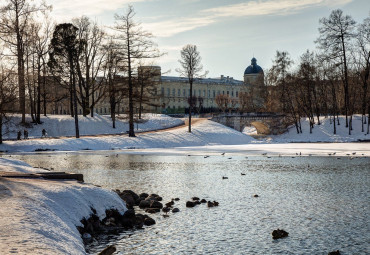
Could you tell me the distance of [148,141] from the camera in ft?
172

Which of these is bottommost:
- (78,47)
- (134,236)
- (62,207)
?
(134,236)

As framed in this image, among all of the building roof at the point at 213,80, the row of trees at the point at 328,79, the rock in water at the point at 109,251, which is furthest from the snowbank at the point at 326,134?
the building roof at the point at 213,80

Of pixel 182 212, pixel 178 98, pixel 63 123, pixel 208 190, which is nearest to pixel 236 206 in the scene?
pixel 182 212

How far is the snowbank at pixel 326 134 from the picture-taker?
192ft

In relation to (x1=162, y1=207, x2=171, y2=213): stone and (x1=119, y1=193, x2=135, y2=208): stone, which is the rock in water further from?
(x1=119, y1=193, x2=135, y2=208): stone

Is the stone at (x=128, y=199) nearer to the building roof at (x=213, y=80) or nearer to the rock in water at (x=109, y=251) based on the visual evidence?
the rock in water at (x=109, y=251)

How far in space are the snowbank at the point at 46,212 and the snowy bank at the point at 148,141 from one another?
30.2m

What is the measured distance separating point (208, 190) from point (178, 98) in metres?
120

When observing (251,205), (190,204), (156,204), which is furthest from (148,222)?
(251,205)

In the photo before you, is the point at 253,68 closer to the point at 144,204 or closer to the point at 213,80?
the point at 213,80

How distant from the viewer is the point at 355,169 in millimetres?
27953

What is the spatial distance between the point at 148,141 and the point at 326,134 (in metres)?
24.5

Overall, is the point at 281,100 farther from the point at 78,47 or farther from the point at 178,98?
the point at 178,98

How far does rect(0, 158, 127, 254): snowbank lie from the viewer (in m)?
9.66
